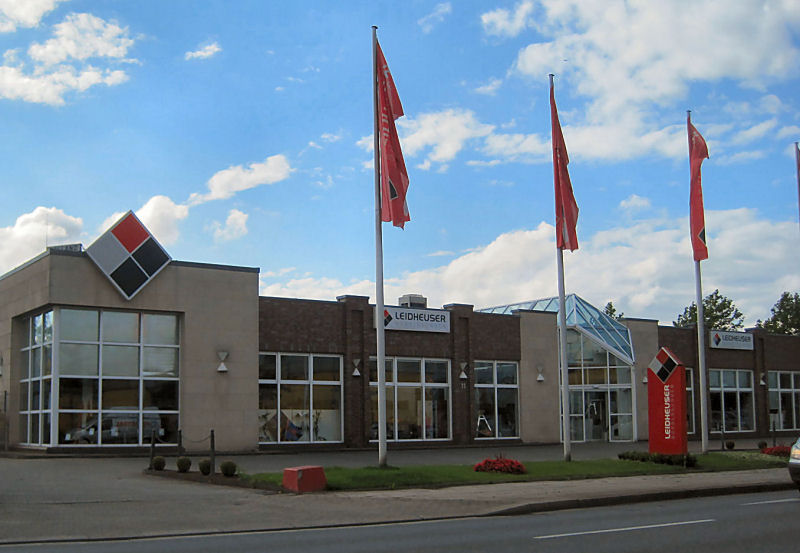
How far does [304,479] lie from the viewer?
17.9 meters

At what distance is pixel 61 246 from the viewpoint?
3000 cm

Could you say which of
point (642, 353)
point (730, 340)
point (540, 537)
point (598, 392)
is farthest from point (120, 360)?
point (730, 340)

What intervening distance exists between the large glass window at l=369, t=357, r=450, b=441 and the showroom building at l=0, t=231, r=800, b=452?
5 centimetres

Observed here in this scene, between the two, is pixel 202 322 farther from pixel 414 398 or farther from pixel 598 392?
pixel 598 392

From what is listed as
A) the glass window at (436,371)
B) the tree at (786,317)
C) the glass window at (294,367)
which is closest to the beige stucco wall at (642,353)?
the glass window at (436,371)

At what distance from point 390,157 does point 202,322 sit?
1156cm

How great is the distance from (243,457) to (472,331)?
1213 centimetres

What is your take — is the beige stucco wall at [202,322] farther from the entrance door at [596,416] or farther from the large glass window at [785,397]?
the large glass window at [785,397]

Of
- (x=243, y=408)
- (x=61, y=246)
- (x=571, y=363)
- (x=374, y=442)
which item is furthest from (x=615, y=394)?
(x=61, y=246)

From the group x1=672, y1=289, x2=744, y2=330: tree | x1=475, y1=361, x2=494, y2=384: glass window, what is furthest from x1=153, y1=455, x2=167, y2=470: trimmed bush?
x1=672, y1=289, x2=744, y2=330: tree

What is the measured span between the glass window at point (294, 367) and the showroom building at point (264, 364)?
5 cm

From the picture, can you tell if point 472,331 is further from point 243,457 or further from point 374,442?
point 243,457

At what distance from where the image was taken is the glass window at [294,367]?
32.1 m

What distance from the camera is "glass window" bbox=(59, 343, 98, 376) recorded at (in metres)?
27.4
